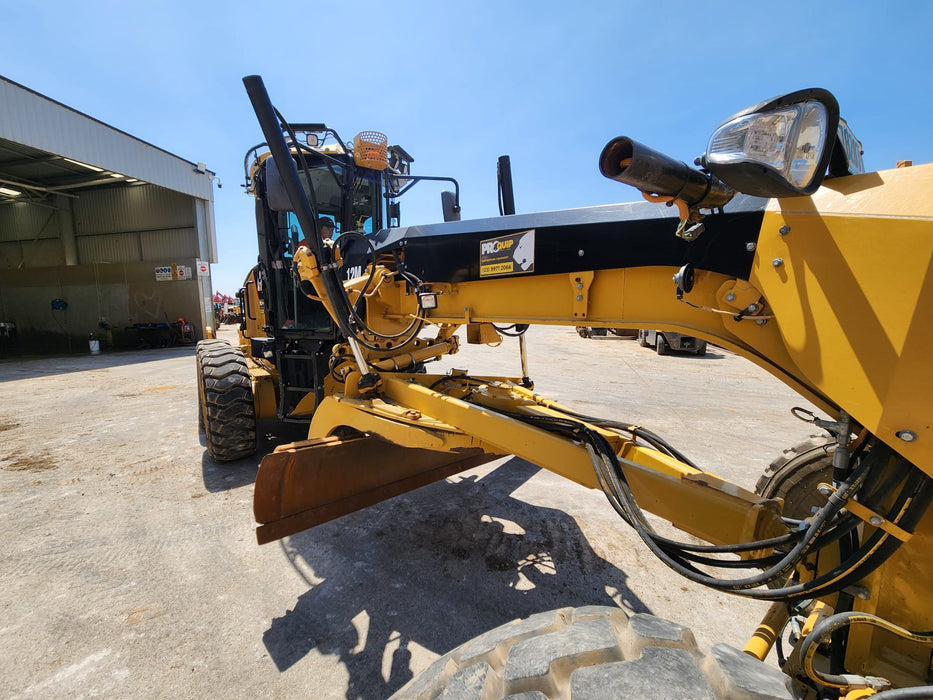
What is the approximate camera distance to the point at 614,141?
108 cm

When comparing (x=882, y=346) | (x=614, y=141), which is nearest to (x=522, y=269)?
(x=614, y=141)

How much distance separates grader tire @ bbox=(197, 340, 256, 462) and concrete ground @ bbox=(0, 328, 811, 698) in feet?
0.76

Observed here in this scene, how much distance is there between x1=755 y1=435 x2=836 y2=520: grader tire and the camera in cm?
208

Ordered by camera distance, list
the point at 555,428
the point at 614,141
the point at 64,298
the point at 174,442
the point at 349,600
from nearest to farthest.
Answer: the point at 614,141 < the point at 555,428 < the point at 349,600 < the point at 174,442 < the point at 64,298

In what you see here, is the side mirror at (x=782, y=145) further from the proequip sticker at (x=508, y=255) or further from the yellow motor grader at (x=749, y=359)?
the proequip sticker at (x=508, y=255)

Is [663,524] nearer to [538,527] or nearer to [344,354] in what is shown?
[538,527]

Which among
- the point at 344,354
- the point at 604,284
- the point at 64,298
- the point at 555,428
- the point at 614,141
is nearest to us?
the point at 614,141

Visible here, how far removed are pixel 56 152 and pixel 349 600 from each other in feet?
52.8

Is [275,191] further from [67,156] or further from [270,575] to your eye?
[67,156]

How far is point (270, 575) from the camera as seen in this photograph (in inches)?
99.1

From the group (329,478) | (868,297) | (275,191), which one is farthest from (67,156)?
(868,297)

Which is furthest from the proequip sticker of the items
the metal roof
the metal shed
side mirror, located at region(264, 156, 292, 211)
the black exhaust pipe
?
the metal shed

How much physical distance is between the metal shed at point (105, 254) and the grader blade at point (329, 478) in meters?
15.6

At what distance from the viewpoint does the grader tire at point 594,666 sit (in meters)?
0.85
